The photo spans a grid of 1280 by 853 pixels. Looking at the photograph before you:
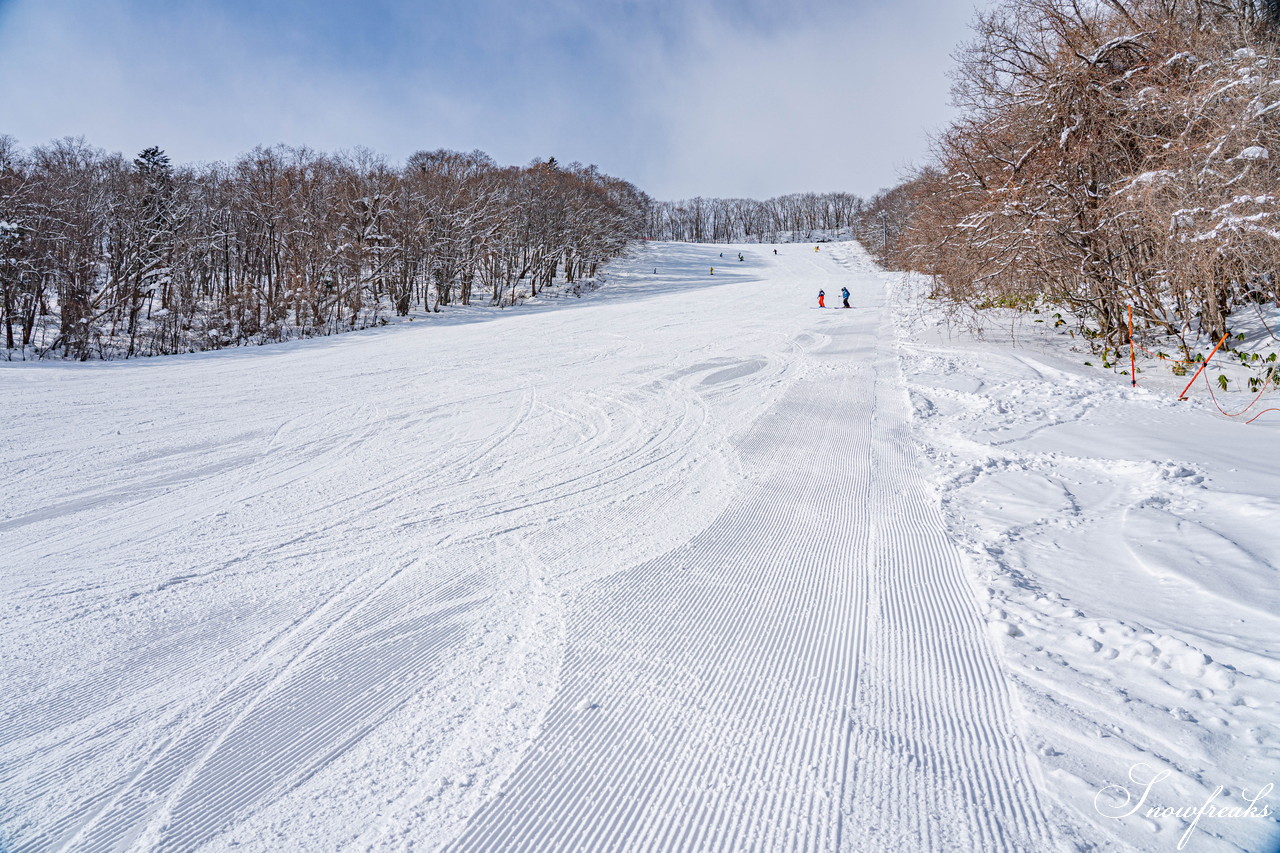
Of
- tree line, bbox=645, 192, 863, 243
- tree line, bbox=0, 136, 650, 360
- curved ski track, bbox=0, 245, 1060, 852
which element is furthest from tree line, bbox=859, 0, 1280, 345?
tree line, bbox=645, 192, 863, 243

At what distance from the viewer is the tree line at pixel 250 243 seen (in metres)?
20.8

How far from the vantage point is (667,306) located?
27219 millimetres

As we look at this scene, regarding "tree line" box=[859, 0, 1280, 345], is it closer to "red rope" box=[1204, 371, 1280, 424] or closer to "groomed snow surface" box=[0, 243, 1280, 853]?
"red rope" box=[1204, 371, 1280, 424]

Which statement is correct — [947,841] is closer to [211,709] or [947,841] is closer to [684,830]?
[684,830]

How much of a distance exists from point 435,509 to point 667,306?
23189 millimetres

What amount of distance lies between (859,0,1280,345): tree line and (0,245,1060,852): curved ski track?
6.65 m

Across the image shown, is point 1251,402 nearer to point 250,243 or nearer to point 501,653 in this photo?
point 501,653

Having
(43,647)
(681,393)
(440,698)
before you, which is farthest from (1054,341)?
(43,647)

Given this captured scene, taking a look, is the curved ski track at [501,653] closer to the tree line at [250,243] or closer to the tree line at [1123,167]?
the tree line at [1123,167]

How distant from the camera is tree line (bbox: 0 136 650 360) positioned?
2080 centimetres

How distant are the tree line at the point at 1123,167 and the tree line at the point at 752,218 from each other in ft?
421

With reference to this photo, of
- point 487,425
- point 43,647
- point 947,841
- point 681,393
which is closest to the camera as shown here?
point 947,841

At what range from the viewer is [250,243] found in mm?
38625

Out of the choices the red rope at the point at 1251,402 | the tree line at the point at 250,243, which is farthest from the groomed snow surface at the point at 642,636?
the tree line at the point at 250,243
